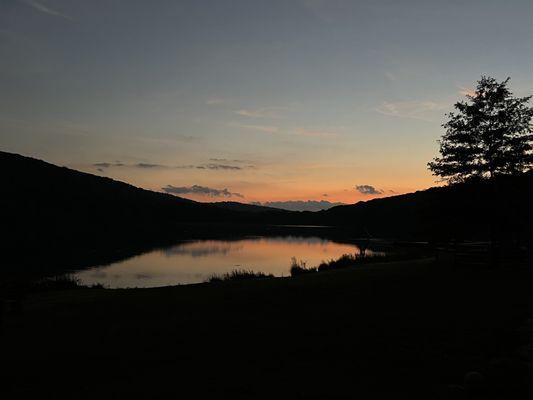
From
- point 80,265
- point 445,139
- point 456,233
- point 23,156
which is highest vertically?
point 23,156

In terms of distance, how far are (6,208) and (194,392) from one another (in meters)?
157

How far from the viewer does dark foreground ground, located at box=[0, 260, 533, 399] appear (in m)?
7.64

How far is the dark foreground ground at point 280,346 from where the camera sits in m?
7.64

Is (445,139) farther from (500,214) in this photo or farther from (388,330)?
(388,330)

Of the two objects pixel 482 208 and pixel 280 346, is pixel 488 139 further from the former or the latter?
pixel 280 346

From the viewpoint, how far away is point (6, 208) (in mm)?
141875

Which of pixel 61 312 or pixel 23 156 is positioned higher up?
pixel 23 156

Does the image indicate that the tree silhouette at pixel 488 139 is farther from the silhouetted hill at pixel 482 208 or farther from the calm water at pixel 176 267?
the calm water at pixel 176 267

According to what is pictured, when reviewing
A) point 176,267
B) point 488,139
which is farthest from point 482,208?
point 176,267

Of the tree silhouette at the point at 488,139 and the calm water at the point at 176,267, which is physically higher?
the tree silhouette at the point at 488,139

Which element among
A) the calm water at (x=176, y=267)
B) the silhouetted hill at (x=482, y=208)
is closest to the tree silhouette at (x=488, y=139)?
the silhouetted hill at (x=482, y=208)

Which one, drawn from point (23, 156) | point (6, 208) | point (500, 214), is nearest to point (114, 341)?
point (500, 214)

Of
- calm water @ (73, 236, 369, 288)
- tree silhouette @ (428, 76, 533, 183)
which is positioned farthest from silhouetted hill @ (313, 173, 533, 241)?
calm water @ (73, 236, 369, 288)

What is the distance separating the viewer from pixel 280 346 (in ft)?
33.1
